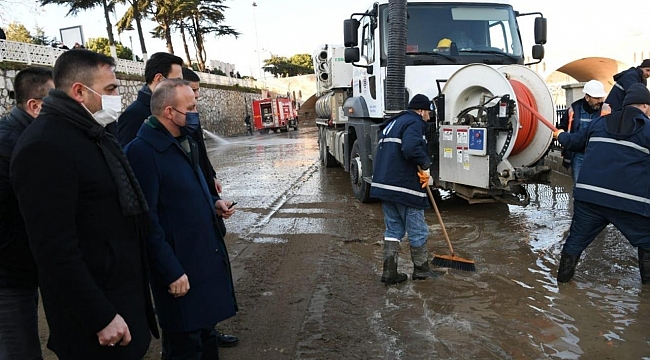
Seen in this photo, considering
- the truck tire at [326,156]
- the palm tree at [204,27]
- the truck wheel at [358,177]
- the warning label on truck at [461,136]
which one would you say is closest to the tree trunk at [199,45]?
the palm tree at [204,27]

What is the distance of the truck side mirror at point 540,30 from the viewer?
6.84 m

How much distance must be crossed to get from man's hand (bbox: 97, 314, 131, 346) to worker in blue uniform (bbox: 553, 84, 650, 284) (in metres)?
3.87

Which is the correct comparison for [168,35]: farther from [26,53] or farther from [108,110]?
[108,110]

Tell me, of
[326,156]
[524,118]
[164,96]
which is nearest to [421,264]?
[524,118]

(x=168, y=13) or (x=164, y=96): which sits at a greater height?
(x=168, y=13)

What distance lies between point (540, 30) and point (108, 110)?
6630 mm

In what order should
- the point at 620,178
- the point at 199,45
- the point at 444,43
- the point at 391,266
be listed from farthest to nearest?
the point at 199,45, the point at 444,43, the point at 391,266, the point at 620,178

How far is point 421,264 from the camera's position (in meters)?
4.66

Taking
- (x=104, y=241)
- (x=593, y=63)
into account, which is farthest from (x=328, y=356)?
(x=593, y=63)

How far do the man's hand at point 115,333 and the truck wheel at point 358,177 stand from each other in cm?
603

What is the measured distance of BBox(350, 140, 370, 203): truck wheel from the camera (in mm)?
8016

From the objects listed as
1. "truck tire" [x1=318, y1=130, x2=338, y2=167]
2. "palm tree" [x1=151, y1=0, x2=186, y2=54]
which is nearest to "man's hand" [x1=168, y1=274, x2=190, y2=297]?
"truck tire" [x1=318, y1=130, x2=338, y2=167]

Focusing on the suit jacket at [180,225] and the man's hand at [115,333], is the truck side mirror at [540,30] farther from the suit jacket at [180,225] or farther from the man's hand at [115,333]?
the man's hand at [115,333]

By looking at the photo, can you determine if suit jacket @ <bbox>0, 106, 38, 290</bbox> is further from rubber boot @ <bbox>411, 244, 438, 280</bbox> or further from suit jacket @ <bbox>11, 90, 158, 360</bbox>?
rubber boot @ <bbox>411, 244, 438, 280</bbox>
